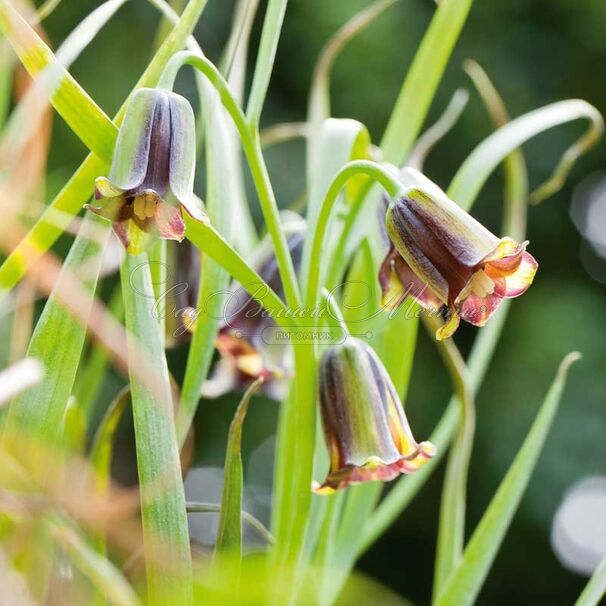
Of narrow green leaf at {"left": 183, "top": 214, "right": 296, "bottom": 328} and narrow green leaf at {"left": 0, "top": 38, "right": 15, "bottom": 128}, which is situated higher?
narrow green leaf at {"left": 0, "top": 38, "right": 15, "bottom": 128}

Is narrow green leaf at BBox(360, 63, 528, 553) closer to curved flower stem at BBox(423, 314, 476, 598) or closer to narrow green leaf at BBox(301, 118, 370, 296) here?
curved flower stem at BBox(423, 314, 476, 598)

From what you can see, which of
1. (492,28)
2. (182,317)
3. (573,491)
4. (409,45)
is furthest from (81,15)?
(182,317)

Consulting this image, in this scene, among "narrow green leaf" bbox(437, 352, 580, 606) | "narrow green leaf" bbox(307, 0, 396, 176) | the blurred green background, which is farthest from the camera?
the blurred green background

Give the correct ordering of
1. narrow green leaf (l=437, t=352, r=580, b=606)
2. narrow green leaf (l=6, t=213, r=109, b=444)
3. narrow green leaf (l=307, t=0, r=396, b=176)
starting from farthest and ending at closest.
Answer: narrow green leaf (l=307, t=0, r=396, b=176)
narrow green leaf (l=437, t=352, r=580, b=606)
narrow green leaf (l=6, t=213, r=109, b=444)

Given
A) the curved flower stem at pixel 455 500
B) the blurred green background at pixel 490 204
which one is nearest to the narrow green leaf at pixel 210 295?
the curved flower stem at pixel 455 500

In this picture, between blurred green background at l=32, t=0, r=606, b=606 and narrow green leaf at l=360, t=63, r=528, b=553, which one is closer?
narrow green leaf at l=360, t=63, r=528, b=553

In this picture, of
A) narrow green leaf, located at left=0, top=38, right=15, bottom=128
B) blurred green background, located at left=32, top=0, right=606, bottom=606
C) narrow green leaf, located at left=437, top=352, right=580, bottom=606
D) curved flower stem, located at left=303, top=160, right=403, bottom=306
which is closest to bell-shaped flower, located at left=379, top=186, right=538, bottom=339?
curved flower stem, located at left=303, top=160, right=403, bottom=306
